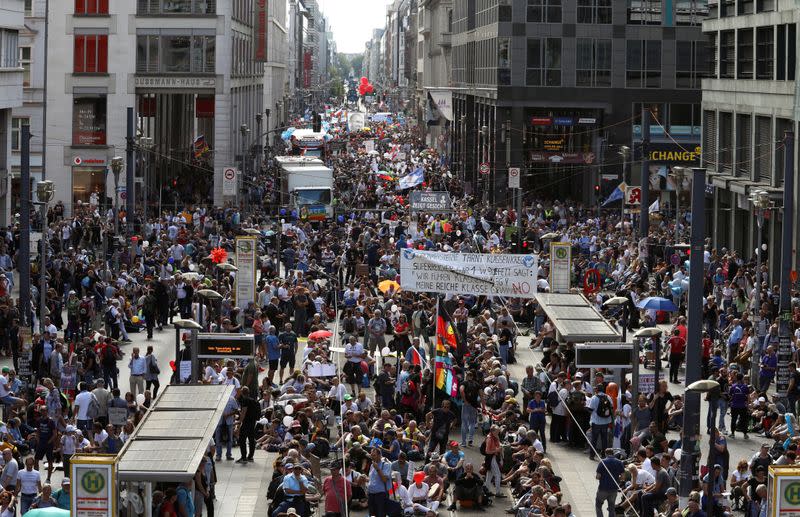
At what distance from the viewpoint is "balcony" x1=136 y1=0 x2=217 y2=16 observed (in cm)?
7538

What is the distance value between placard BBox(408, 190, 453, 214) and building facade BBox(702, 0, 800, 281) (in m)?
9.97

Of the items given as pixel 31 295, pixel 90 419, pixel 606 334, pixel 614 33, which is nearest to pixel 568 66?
pixel 614 33

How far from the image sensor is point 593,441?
2625 centimetres

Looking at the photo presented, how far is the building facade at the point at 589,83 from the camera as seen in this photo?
74.4 meters

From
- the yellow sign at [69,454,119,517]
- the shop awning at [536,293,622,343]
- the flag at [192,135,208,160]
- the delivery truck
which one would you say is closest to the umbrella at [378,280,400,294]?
the shop awning at [536,293,622,343]

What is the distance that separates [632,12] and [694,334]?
2154 inches

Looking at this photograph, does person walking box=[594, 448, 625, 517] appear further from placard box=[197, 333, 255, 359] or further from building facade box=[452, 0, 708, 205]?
building facade box=[452, 0, 708, 205]

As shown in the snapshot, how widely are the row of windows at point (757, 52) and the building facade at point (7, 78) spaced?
82.4 ft

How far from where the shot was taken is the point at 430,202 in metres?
58.8

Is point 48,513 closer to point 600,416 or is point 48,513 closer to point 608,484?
point 608,484

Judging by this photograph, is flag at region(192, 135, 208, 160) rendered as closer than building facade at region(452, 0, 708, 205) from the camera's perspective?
No

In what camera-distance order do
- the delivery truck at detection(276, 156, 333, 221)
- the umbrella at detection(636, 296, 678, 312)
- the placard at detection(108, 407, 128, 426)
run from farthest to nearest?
the delivery truck at detection(276, 156, 333, 221) < the umbrella at detection(636, 296, 678, 312) < the placard at detection(108, 407, 128, 426)

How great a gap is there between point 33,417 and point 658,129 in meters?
53.9

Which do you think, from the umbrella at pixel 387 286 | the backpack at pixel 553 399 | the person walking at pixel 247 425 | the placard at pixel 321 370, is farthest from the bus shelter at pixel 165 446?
the umbrella at pixel 387 286
